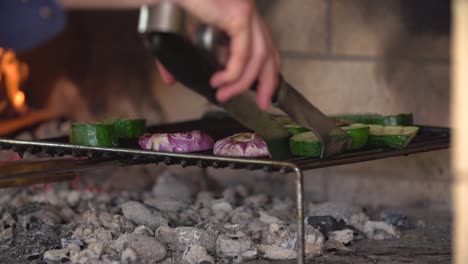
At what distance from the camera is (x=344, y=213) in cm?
251

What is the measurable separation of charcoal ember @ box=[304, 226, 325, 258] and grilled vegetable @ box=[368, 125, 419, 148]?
0.26 metres

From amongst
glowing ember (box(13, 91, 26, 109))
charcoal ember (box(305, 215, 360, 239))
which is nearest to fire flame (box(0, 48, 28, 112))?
glowing ember (box(13, 91, 26, 109))

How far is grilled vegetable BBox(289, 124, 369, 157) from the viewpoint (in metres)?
1.93

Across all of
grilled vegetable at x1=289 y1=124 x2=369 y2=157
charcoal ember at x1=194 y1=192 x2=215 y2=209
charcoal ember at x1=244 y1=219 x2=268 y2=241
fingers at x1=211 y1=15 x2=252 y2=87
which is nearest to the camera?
fingers at x1=211 y1=15 x2=252 y2=87

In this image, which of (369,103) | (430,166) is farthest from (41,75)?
(430,166)

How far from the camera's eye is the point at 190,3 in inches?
56.7

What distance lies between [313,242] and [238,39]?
0.87m

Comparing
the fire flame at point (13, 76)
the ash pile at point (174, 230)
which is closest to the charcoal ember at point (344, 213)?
the ash pile at point (174, 230)

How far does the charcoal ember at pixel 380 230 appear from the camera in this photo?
240 centimetres

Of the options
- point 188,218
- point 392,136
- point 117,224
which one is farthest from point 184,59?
point 188,218

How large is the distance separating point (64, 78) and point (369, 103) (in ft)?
4.33

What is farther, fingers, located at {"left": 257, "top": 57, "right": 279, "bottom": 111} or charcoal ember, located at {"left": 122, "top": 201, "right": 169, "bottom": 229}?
charcoal ember, located at {"left": 122, "top": 201, "right": 169, "bottom": 229}

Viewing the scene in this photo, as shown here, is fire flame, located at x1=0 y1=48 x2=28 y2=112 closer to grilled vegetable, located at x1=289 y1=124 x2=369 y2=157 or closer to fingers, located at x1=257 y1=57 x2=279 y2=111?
grilled vegetable, located at x1=289 y1=124 x2=369 y2=157

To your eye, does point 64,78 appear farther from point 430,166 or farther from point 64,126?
Result: point 430,166
